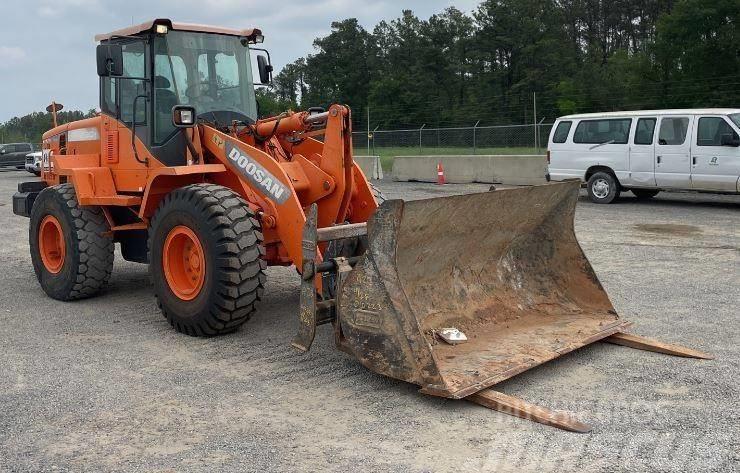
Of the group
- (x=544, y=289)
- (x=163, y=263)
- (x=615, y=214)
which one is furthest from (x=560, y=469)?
(x=615, y=214)

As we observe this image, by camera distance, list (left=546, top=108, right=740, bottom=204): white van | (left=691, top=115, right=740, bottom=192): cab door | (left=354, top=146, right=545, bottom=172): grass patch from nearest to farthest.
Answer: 1. (left=691, top=115, right=740, bottom=192): cab door
2. (left=546, top=108, right=740, bottom=204): white van
3. (left=354, top=146, right=545, bottom=172): grass patch

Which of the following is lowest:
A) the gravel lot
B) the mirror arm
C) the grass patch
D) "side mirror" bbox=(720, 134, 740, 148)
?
the gravel lot

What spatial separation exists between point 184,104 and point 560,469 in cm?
478

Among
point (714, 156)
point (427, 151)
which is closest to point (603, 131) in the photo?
point (714, 156)

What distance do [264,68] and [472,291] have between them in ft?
10.9

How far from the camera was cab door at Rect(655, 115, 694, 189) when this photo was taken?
14141 mm

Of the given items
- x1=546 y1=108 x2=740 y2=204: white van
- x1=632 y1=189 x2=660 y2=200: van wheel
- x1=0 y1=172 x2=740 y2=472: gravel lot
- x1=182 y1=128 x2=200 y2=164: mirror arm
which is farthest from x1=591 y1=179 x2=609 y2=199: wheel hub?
x1=182 y1=128 x2=200 y2=164: mirror arm

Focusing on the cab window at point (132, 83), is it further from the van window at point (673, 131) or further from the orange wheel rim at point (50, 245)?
the van window at point (673, 131)

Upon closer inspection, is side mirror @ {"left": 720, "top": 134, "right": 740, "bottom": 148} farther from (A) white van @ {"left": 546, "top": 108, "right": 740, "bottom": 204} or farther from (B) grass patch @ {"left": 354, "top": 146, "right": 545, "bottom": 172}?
(B) grass patch @ {"left": 354, "top": 146, "right": 545, "bottom": 172}

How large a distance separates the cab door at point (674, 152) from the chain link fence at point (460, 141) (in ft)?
31.9

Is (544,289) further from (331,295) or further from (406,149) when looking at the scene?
(406,149)

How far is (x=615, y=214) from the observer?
1380 centimetres

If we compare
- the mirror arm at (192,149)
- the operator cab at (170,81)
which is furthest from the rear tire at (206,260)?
the operator cab at (170,81)

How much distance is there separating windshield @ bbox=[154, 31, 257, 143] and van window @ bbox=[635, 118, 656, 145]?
9699mm
